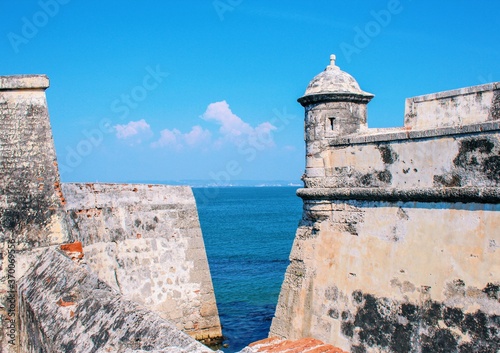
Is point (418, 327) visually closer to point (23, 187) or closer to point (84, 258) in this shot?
point (84, 258)

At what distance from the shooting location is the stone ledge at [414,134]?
6918 millimetres

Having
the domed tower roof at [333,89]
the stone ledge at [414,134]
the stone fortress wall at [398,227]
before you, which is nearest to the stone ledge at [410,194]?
the stone fortress wall at [398,227]

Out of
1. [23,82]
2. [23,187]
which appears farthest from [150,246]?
[23,82]

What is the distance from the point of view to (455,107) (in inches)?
338

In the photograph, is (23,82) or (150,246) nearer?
(23,82)

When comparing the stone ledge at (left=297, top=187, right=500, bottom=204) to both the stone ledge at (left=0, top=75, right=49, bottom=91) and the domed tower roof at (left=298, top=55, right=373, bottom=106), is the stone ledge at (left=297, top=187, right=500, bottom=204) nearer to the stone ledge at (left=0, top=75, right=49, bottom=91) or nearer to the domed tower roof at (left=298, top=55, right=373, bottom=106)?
the domed tower roof at (left=298, top=55, right=373, bottom=106)

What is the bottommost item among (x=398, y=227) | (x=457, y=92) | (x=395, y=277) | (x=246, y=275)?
(x=246, y=275)

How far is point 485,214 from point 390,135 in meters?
1.99

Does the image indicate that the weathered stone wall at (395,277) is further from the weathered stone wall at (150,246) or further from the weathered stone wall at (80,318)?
the weathered stone wall at (80,318)

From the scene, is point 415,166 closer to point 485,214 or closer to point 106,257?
point 485,214

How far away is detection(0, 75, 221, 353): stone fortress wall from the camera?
15.6ft

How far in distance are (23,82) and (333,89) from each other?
16.0ft

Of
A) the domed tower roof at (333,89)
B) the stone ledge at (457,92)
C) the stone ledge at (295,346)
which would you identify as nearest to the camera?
the stone ledge at (457,92)

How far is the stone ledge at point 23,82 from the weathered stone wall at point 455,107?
222 inches
